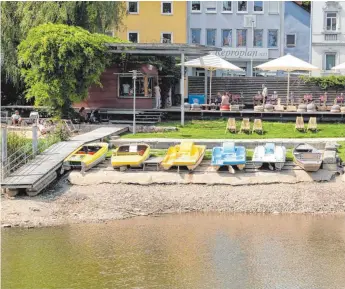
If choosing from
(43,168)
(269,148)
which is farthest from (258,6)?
(43,168)

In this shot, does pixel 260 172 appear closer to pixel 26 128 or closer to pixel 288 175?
pixel 288 175

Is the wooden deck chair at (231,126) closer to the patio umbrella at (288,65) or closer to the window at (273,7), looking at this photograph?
the patio umbrella at (288,65)

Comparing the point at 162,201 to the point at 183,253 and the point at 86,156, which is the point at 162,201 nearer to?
the point at 86,156

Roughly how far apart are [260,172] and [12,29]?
62.6ft

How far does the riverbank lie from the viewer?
26.0 metres

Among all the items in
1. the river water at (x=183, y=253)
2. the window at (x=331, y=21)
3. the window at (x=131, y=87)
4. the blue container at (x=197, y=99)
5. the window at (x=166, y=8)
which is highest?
the window at (x=166, y=8)

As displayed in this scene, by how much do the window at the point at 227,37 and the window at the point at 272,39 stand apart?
293 cm

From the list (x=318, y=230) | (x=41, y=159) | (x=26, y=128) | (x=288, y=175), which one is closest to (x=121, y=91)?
(x=26, y=128)

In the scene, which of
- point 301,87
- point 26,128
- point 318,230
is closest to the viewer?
point 318,230

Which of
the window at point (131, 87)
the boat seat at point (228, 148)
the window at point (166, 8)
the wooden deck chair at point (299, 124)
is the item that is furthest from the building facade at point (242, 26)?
the boat seat at point (228, 148)

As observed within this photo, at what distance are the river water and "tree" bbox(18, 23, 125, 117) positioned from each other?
14.1m

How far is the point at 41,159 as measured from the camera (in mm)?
30328

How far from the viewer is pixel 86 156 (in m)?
30.2

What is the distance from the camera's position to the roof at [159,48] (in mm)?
38688
